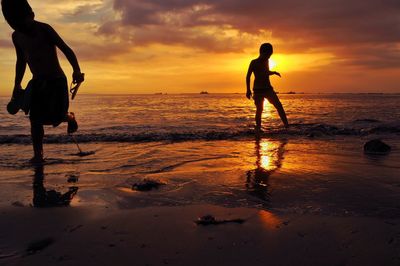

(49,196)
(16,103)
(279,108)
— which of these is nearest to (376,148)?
(279,108)

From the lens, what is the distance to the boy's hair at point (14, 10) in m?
4.56

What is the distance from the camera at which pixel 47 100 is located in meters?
5.07

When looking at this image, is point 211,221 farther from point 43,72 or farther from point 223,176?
point 43,72

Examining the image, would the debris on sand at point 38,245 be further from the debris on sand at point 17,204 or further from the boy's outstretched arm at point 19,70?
the boy's outstretched arm at point 19,70

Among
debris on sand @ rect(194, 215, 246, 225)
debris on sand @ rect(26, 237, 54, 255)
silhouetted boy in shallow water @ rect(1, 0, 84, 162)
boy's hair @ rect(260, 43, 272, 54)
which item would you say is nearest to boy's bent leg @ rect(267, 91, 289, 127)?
boy's hair @ rect(260, 43, 272, 54)

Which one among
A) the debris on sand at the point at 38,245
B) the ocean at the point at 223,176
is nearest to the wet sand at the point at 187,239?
the debris on sand at the point at 38,245

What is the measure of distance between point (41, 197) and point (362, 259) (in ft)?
8.65

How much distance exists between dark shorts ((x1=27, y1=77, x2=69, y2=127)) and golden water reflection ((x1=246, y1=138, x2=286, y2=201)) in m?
2.74

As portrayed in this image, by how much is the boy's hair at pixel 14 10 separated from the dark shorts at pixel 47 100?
839 mm

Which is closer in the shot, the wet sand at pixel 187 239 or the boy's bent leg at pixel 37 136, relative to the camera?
the wet sand at pixel 187 239

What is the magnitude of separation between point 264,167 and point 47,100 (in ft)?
9.93

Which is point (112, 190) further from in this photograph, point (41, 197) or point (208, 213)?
point (208, 213)

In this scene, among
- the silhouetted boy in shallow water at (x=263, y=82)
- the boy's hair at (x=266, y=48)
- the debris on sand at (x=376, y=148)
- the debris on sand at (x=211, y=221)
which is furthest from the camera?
the silhouetted boy in shallow water at (x=263, y=82)

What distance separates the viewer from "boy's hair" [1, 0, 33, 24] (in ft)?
15.0
